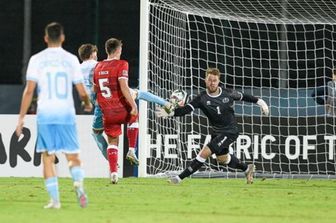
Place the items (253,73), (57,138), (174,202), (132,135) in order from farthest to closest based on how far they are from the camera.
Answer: (253,73) < (132,135) < (174,202) < (57,138)

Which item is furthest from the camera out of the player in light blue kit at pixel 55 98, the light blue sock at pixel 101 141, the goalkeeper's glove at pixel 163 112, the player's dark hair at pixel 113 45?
the light blue sock at pixel 101 141

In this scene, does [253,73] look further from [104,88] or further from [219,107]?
[104,88]

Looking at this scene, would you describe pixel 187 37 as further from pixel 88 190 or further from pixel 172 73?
pixel 88 190

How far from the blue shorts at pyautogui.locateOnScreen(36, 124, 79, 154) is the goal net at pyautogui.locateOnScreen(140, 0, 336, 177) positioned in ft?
23.9

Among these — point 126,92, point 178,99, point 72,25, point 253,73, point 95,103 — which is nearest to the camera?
point 126,92

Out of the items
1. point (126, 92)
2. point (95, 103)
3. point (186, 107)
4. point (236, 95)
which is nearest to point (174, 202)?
point (126, 92)

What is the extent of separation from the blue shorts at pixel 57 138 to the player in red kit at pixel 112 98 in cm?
420

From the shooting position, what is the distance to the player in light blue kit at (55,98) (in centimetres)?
1067

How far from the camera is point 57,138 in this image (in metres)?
10.7

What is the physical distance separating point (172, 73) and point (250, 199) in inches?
259

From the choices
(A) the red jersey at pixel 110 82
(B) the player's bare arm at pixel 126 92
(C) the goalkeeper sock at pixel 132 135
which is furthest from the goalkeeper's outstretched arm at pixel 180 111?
(B) the player's bare arm at pixel 126 92

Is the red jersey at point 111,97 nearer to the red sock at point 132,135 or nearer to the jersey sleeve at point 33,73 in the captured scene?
the red sock at point 132,135

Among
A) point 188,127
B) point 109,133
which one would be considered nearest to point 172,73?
point 188,127

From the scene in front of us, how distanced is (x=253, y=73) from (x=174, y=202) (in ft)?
29.5
